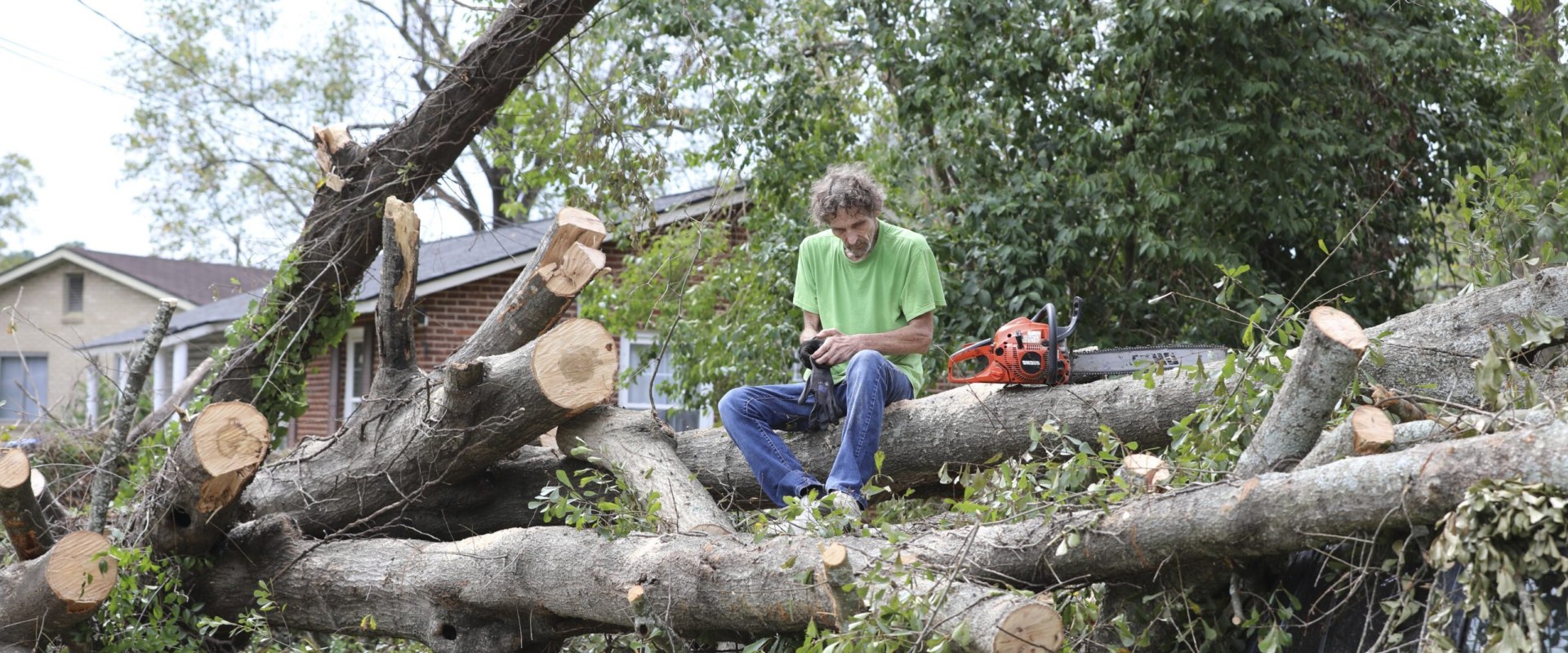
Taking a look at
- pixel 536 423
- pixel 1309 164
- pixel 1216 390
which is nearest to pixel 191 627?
pixel 536 423

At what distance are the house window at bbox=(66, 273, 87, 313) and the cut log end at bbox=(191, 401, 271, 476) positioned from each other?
90.0ft

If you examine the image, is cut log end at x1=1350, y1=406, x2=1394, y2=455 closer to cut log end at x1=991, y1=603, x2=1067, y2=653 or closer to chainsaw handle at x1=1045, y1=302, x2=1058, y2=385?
cut log end at x1=991, y1=603, x2=1067, y2=653

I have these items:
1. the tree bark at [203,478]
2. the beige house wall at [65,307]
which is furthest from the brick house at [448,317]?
the beige house wall at [65,307]

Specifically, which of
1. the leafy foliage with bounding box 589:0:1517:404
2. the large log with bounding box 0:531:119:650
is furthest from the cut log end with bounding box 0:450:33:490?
the leafy foliage with bounding box 589:0:1517:404

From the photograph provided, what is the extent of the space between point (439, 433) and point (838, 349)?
1.56 m

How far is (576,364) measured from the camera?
464 centimetres

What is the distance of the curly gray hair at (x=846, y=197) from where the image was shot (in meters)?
4.74

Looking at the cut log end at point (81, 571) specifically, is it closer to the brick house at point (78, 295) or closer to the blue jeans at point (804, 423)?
the blue jeans at point (804, 423)

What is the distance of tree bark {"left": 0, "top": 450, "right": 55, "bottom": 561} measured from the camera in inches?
182

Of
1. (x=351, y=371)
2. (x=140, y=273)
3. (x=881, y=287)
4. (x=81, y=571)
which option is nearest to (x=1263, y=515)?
(x=881, y=287)

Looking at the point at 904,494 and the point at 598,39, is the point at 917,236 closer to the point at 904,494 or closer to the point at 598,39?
the point at 904,494

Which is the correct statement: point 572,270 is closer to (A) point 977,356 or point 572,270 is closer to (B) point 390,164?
(B) point 390,164

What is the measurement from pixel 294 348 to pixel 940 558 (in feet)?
12.4

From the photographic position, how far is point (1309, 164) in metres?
7.85
